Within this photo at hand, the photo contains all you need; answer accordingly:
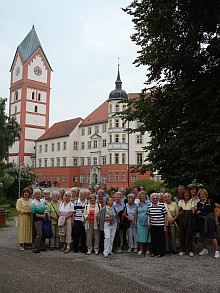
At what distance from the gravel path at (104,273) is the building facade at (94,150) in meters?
37.7

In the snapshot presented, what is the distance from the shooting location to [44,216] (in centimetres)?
874

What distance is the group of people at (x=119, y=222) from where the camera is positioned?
27.4ft

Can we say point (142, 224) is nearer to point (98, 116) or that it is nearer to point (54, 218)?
point (54, 218)

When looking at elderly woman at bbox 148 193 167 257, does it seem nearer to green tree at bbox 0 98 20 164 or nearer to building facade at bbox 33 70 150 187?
green tree at bbox 0 98 20 164

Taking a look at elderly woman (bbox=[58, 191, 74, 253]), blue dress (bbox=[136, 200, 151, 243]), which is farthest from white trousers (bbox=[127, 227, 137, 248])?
elderly woman (bbox=[58, 191, 74, 253])

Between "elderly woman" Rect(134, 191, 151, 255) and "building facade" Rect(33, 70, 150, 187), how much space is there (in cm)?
3661

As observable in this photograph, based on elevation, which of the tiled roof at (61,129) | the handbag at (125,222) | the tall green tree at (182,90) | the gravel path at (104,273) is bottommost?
the gravel path at (104,273)

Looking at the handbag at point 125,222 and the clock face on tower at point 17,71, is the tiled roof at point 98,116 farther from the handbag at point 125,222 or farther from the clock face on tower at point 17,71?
the handbag at point 125,222

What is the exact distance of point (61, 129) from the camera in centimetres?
6288

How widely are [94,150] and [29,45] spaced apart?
3078 centimetres

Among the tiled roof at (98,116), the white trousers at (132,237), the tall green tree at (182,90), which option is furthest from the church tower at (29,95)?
the white trousers at (132,237)

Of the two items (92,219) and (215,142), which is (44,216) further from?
(215,142)

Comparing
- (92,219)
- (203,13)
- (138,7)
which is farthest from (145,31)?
(92,219)

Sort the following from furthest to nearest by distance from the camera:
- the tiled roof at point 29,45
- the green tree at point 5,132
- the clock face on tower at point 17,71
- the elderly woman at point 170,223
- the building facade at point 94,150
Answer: the clock face on tower at point 17,71, the tiled roof at point 29,45, the building facade at point 94,150, the green tree at point 5,132, the elderly woman at point 170,223
